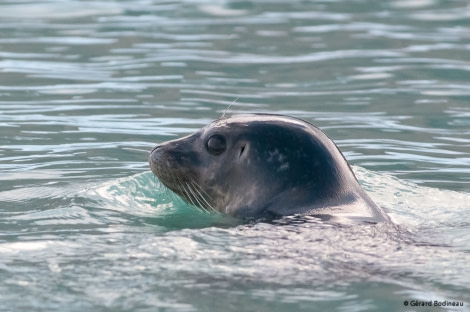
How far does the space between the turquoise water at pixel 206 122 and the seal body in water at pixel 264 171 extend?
7.3 inches

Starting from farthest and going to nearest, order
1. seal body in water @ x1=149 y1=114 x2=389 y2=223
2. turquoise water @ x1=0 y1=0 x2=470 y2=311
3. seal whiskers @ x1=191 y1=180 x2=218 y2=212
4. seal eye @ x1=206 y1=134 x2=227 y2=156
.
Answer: seal whiskers @ x1=191 y1=180 x2=218 y2=212
seal eye @ x1=206 y1=134 x2=227 y2=156
seal body in water @ x1=149 y1=114 x2=389 y2=223
turquoise water @ x1=0 y1=0 x2=470 y2=311

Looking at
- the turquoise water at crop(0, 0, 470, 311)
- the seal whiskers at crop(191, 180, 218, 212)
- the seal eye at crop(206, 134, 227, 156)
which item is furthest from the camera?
the seal whiskers at crop(191, 180, 218, 212)

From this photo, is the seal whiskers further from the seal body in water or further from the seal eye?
the seal eye

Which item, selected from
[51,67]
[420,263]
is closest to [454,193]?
[420,263]

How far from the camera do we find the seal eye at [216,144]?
688 cm

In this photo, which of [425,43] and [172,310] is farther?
[425,43]

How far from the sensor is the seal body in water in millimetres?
6480

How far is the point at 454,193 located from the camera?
7.84 metres

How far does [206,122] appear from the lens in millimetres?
10453

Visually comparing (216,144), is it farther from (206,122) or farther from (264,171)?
(206,122)

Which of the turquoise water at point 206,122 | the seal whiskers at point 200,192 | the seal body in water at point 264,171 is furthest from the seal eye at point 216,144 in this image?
the turquoise water at point 206,122

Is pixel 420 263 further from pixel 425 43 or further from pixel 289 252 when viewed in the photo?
pixel 425 43

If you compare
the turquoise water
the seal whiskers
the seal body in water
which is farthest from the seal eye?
the turquoise water

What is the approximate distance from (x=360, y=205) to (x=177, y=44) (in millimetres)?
7869
